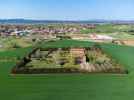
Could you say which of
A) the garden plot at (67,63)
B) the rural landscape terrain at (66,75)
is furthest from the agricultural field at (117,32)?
the garden plot at (67,63)

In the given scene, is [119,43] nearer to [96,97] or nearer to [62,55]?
[62,55]

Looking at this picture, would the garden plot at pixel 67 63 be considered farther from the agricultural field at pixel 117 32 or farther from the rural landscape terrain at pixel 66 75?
the agricultural field at pixel 117 32

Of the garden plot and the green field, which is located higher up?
the green field

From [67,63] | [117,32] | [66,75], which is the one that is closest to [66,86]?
[66,75]

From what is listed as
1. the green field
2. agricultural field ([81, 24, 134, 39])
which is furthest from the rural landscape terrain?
agricultural field ([81, 24, 134, 39])

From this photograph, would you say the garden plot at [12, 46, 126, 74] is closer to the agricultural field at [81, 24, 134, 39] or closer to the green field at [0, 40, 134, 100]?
the green field at [0, 40, 134, 100]

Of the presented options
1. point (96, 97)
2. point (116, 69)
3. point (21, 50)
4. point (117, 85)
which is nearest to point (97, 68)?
point (116, 69)

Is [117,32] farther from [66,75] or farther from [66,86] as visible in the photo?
[66,86]
